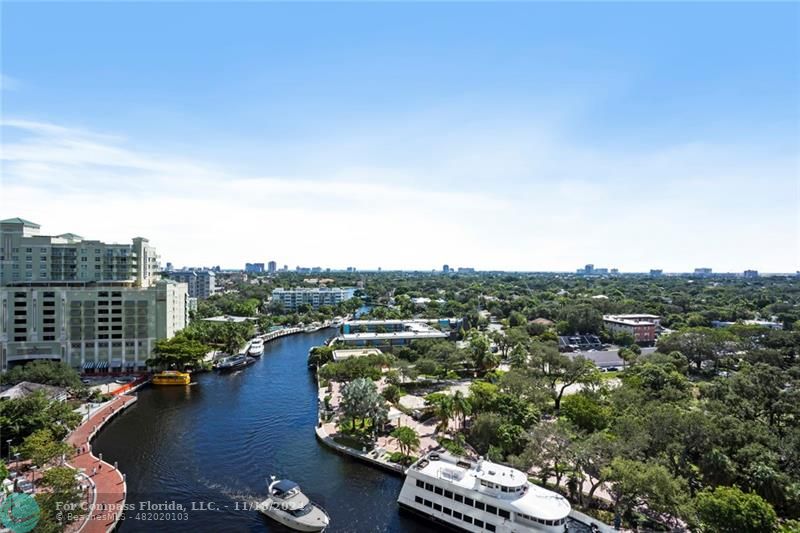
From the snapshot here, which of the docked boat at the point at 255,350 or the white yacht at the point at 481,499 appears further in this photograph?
the docked boat at the point at 255,350

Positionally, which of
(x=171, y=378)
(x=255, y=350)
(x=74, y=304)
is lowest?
(x=171, y=378)

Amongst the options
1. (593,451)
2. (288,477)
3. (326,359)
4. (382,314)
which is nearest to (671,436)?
(593,451)

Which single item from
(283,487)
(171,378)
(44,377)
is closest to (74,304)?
(44,377)

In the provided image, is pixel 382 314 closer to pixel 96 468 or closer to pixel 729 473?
pixel 96 468

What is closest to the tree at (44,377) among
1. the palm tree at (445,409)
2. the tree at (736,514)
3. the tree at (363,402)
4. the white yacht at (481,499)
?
the tree at (363,402)

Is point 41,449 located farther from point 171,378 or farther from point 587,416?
point 587,416

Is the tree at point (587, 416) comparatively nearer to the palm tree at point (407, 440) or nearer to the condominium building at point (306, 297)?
the palm tree at point (407, 440)
